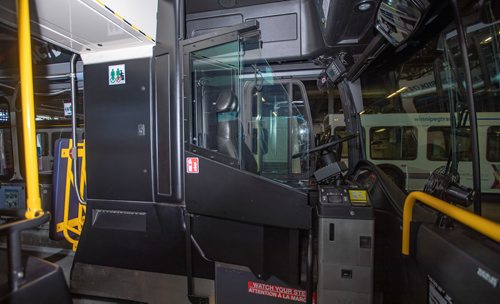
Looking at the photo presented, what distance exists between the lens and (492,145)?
15.0 ft

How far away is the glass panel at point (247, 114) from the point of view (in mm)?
1928

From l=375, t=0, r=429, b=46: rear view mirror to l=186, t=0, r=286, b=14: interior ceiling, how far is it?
1141mm

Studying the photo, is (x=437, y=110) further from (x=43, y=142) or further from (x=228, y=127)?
(x=43, y=142)

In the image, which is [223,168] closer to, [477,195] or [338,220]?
[338,220]

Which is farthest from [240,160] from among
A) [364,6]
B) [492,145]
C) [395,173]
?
[492,145]

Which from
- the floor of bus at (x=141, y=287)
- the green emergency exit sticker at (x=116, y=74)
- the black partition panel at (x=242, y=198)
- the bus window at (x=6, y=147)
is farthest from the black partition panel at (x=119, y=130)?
the bus window at (x=6, y=147)

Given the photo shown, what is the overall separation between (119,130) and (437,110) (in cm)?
609

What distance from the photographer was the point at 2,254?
101 cm

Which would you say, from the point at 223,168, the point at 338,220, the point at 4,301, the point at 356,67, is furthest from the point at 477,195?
the point at 4,301

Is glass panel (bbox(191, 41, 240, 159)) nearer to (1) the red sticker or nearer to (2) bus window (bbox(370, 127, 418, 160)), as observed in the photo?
(1) the red sticker

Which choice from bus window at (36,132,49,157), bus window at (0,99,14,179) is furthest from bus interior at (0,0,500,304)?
bus window at (36,132,49,157)

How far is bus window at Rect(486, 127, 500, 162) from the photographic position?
175 inches

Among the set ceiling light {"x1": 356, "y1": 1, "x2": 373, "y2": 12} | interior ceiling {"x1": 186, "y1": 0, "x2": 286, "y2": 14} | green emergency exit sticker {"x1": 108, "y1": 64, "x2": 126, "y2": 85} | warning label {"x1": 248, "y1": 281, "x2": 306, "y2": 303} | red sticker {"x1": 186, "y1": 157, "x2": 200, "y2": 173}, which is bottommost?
warning label {"x1": 248, "y1": 281, "x2": 306, "y2": 303}

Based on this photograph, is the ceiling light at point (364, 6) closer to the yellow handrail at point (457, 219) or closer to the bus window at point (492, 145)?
the yellow handrail at point (457, 219)
